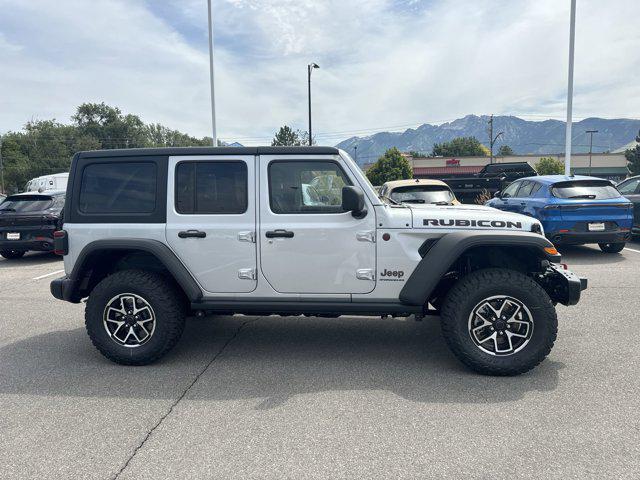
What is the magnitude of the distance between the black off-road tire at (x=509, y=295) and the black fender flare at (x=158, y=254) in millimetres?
2182

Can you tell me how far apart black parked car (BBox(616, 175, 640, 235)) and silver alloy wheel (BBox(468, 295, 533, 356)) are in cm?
804

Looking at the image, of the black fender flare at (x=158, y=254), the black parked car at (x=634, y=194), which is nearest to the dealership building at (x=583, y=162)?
the black parked car at (x=634, y=194)

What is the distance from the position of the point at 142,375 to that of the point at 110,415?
2.34ft

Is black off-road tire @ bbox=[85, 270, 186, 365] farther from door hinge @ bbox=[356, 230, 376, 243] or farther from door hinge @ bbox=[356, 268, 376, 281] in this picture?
door hinge @ bbox=[356, 230, 376, 243]

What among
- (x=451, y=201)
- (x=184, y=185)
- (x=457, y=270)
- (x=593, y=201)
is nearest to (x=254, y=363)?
(x=184, y=185)

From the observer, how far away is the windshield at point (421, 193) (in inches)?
364

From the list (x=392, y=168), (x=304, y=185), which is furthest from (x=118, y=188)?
(x=392, y=168)

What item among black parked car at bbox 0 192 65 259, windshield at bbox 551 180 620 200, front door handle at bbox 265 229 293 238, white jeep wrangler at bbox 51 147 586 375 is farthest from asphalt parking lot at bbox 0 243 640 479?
black parked car at bbox 0 192 65 259

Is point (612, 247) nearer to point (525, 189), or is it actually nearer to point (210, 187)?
point (525, 189)

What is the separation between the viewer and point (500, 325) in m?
3.83

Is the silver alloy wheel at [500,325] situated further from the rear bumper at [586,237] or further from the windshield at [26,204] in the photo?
the windshield at [26,204]

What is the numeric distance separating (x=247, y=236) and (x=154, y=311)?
3.44ft

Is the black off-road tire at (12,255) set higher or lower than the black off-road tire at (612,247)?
lower

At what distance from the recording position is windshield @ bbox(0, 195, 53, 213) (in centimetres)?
1026
